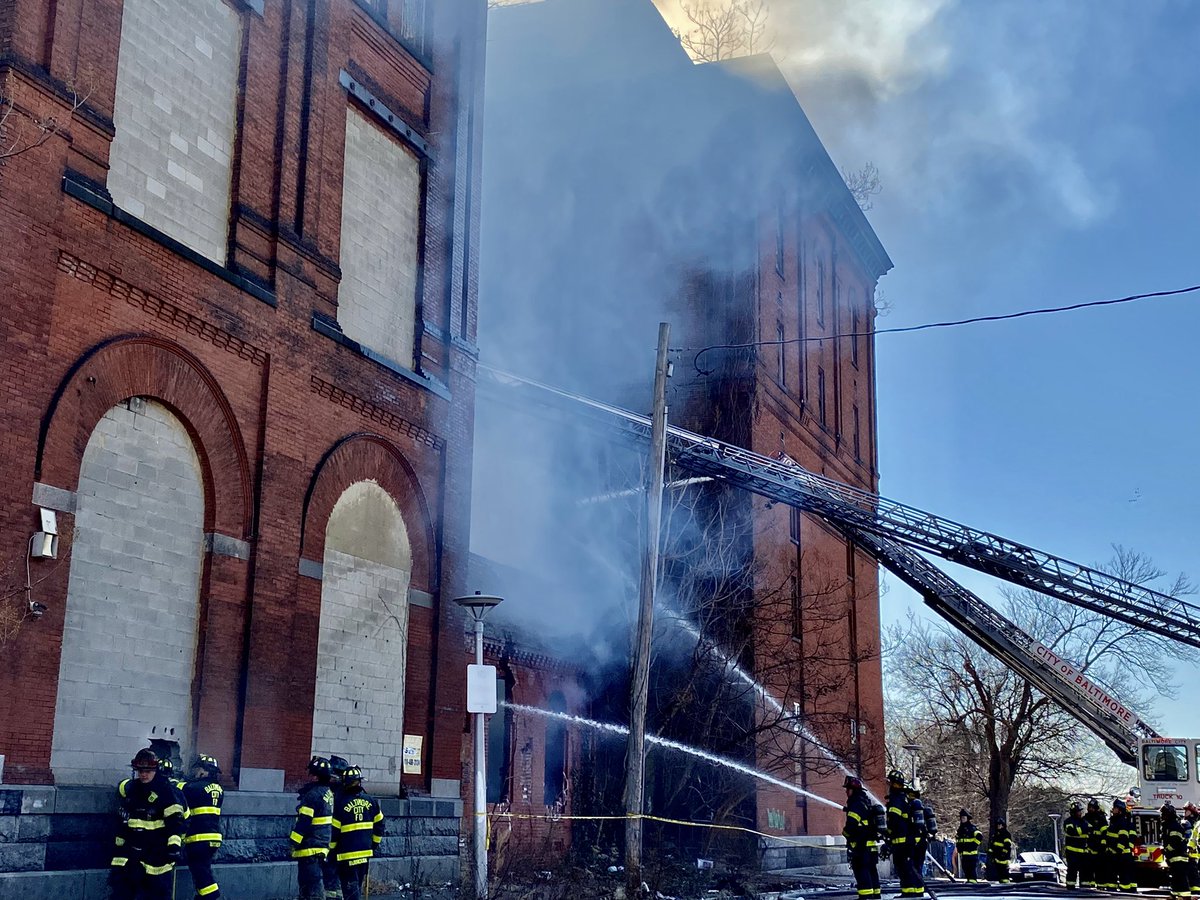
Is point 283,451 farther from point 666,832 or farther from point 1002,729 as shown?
point 1002,729

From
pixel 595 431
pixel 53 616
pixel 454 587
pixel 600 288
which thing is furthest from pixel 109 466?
pixel 600 288

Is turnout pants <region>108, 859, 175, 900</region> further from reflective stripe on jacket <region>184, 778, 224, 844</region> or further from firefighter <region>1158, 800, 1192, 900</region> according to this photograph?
firefighter <region>1158, 800, 1192, 900</region>

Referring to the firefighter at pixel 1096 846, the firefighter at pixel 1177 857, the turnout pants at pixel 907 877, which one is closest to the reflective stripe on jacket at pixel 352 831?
the turnout pants at pixel 907 877

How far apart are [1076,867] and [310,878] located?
1598 cm

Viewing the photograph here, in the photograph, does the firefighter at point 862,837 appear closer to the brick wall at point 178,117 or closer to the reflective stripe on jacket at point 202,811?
the reflective stripe on jacket at point 202,811

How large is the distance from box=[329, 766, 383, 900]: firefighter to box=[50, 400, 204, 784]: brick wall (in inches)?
67.2

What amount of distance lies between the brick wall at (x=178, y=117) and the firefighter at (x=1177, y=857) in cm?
1404

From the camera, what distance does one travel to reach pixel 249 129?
14.4m

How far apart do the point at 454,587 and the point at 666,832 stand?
33.1 feet

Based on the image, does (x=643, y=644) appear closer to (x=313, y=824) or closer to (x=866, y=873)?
(x=866, y=873)

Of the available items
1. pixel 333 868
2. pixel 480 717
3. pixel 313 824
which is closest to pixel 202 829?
pixel 313 824

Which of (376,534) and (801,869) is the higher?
(376,534)

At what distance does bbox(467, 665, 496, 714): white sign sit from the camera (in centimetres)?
1391

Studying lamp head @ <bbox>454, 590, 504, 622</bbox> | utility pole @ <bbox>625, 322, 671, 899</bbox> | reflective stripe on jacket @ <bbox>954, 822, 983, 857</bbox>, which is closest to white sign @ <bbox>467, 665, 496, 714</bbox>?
lamp head @ <bbox>454, 590, 504, 622</bbox>
